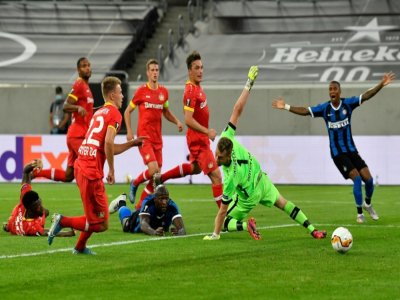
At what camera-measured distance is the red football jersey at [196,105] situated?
54.0ft

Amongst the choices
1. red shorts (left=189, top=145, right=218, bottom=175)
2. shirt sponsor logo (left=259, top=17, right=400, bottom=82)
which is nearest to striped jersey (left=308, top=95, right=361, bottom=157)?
red shorts (left=189, top=145, right=218, bottom=175)

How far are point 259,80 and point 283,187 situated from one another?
22.4 feet

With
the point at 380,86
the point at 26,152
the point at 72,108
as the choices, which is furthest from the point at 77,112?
the point at 26,152

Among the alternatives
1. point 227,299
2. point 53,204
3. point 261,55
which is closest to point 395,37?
point 261,55

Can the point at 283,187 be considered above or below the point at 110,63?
below

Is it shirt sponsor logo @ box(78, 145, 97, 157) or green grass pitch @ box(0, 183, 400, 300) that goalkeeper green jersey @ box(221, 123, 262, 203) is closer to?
green grass pitch @ box(0, 183, 400, 300)

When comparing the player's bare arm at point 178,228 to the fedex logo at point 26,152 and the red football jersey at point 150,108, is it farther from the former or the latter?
the fedex logo at point 26,152

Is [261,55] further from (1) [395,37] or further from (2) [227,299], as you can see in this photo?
(2) [227,299]

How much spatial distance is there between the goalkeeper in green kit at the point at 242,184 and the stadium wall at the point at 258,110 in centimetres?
1709

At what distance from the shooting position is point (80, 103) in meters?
18.2

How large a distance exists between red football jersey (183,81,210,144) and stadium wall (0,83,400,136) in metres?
14.8

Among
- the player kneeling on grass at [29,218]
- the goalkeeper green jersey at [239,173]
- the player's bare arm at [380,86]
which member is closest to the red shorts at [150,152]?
the player kneeling on grass at [29,218]

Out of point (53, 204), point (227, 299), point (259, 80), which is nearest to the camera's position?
point (227, 299)

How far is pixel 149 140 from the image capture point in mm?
18250
